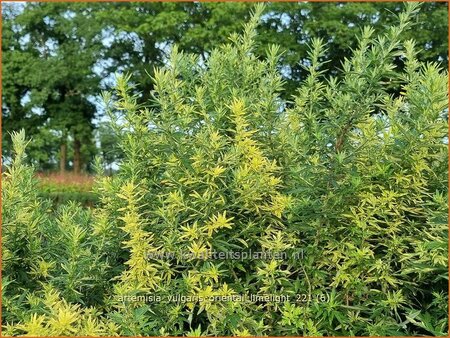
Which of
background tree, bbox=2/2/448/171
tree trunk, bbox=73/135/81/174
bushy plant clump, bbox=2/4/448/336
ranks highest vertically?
background tree, bbox=2/2/448/171

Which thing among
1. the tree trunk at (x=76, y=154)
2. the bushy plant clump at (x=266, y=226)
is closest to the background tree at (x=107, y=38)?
the tree trunk at (x=76, y=154)

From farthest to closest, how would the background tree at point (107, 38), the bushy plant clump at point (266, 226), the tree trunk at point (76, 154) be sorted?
the tree trunk at point (76, 154) < the background tree at point (107, 38) < the bushy plant clump at point (266, 226)

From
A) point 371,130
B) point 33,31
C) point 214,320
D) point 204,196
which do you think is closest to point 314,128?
point 371,130

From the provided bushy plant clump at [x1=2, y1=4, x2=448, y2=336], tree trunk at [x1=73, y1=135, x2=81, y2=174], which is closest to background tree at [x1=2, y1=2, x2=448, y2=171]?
tree trunk at [x1=73, y1=135, x2=81, y2=174]

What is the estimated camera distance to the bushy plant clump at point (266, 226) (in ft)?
6.51

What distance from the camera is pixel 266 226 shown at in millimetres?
2191

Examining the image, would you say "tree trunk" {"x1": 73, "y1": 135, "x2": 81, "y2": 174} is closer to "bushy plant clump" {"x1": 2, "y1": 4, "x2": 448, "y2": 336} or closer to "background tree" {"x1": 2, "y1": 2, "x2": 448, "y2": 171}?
"background tree" {"x1": 2, "y1": 2, "x2": 448, "y2": 171}

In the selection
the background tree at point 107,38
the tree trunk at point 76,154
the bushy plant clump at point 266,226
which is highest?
the background tree at point 107,38

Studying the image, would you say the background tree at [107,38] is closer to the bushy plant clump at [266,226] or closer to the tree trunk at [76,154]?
the tree trunk at [76,154]

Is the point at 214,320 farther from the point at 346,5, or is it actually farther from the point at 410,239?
the point at 346,5

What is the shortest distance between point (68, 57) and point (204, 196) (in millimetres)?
23568

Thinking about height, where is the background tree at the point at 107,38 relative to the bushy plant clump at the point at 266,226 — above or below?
above

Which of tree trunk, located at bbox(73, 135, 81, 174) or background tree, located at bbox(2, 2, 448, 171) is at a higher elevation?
background tree, located at bbox(2, 2, 448, 171)

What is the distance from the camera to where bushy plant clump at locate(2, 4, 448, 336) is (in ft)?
6.51
